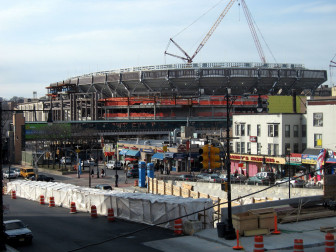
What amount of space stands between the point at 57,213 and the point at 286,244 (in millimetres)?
18032

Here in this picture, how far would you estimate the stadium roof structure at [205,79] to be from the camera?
131500 millimetres

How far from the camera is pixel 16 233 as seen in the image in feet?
69.8

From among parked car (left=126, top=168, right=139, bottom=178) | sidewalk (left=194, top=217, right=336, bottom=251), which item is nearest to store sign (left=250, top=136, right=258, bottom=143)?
parked car (left=126, top=168, right=139, bottom=178)

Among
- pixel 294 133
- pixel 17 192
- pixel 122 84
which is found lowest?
pixel 17 192

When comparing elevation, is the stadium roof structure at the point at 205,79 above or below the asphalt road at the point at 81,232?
above

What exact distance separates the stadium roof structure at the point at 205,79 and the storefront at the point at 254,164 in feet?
222

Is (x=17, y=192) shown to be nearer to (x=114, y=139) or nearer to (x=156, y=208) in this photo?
(x=156, y=208)

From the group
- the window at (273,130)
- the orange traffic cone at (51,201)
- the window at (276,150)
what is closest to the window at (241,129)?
the window at (273,130)

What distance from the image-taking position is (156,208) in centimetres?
2505

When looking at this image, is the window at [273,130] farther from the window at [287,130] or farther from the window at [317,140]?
the window at [317,140]

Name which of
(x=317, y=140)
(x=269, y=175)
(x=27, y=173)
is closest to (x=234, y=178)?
(x=269, y=175)

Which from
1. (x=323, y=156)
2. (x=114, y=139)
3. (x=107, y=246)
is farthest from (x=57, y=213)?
(x=114, y=139)

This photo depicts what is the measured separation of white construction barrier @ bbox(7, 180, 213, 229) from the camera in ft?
78.2

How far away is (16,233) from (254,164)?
43706mm
